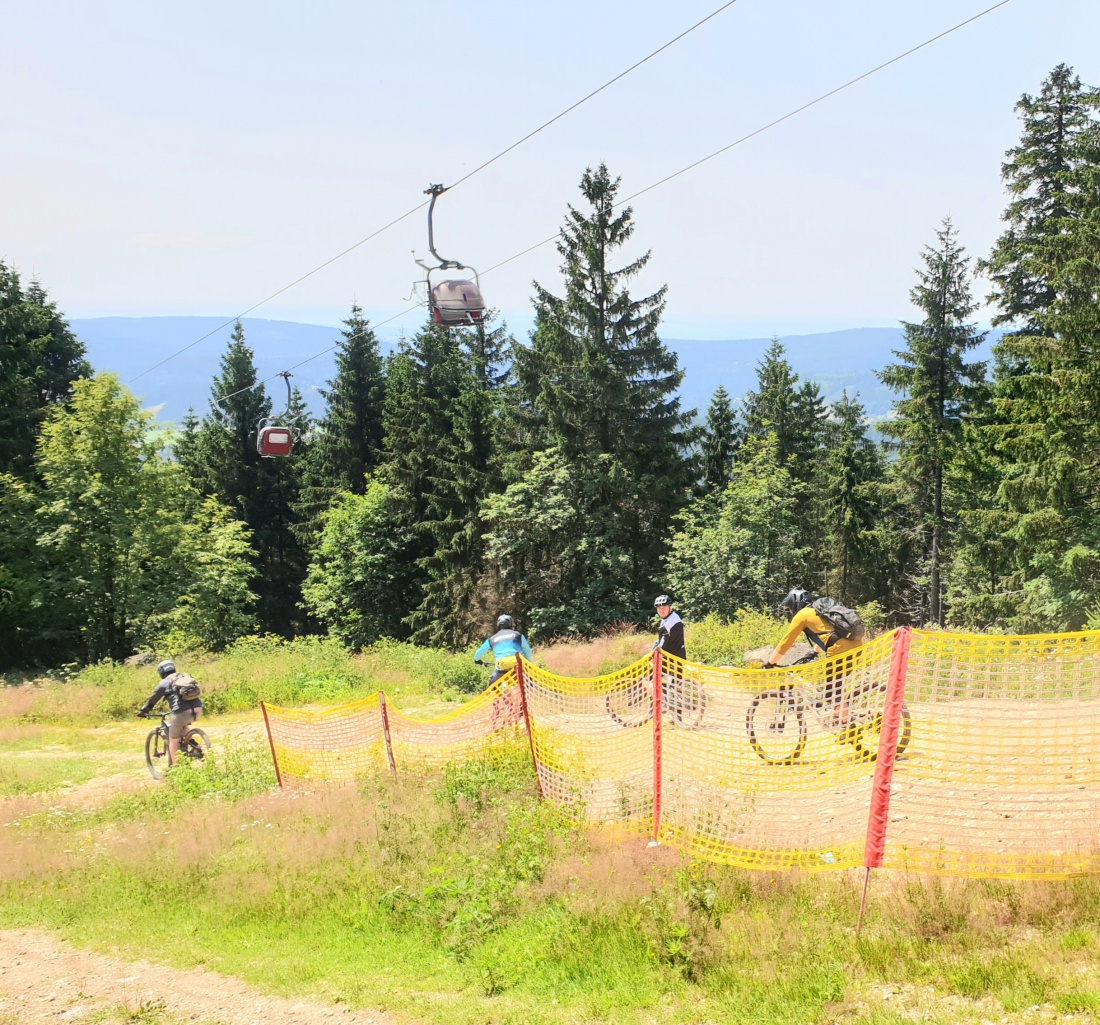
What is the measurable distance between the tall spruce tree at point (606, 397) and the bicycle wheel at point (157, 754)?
19.7 metres

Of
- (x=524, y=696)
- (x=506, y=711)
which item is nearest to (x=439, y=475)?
(x=506, y=711)

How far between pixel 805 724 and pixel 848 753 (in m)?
0.46

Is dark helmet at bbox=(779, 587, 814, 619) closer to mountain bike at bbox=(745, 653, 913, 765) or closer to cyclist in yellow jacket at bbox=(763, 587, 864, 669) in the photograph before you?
cyclist in yellow jacket at bbox=(763, 587, 864, 669)

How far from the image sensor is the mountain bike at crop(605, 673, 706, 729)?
23.9 feet

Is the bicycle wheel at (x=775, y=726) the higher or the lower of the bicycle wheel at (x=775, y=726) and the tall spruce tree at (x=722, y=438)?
the lower

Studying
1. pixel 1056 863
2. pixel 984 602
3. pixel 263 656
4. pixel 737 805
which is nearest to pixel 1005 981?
pixel 1056 863

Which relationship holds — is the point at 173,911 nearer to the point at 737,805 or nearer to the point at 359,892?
the point at 359,892

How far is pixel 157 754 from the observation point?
13.9m

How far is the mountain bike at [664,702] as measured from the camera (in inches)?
286

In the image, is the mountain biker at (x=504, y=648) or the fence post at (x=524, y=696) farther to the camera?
the mountain biker at (x=504, y=648)

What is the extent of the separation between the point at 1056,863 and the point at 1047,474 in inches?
709

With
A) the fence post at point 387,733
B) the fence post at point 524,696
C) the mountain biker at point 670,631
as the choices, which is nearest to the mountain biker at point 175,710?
the fence post at point 387,733

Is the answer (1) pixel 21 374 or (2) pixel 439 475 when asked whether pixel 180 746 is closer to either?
(2) pixel 439 475

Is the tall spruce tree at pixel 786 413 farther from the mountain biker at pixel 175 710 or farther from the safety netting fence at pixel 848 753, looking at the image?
the safety netting fence at pixel 848 753
